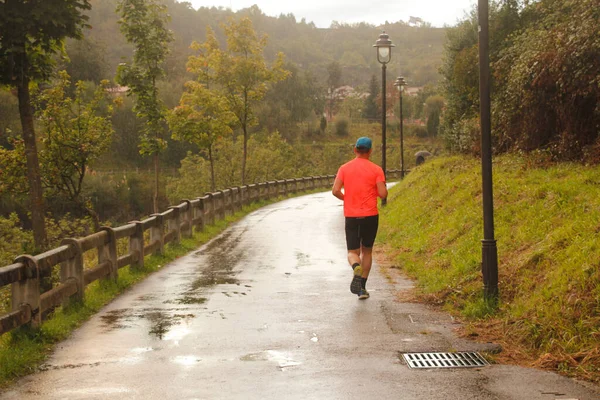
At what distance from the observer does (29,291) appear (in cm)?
750

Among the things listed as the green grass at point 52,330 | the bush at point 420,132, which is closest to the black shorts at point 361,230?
the green grass at point 52,330

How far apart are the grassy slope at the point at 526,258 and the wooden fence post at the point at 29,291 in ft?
14.8

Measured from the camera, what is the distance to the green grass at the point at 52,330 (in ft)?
21.0

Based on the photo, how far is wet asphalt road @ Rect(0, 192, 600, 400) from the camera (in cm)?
549

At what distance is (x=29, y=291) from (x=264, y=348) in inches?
101

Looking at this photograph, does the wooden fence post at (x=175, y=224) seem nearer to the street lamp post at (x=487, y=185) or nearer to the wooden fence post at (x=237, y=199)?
the street lamp post at (x=487, y=185)

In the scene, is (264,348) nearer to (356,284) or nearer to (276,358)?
(276,358)

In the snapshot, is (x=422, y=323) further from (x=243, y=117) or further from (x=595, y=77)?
(x=243, y=117)

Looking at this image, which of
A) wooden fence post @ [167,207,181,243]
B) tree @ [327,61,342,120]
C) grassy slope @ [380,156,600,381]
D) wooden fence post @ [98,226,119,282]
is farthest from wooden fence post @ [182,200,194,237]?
tree @ [327,61,342,120]

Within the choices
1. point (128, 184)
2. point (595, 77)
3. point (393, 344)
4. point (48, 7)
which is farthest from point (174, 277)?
point (128, 184)

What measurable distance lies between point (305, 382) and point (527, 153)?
40.0ft

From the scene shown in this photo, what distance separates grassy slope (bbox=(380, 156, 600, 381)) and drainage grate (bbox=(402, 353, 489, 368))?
40 cm

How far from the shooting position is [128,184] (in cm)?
7806

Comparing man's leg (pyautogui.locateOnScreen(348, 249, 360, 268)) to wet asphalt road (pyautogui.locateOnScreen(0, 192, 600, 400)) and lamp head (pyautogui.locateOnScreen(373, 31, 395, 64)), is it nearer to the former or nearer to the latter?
wet asphalt road (pyautogui.locateOnScreen(0, 192, 600, 400))
